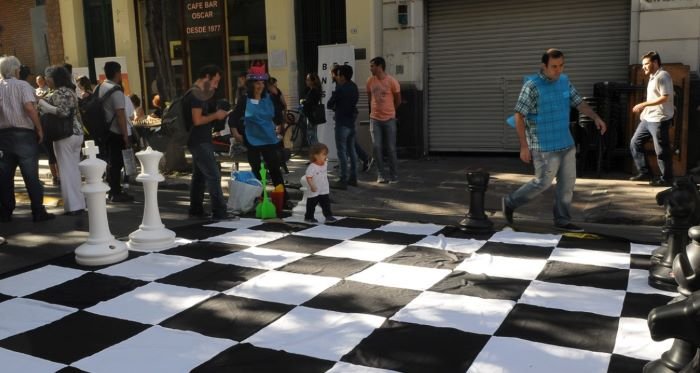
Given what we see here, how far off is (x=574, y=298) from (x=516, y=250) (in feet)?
3.73

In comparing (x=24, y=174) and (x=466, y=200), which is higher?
(x=24, y=174)

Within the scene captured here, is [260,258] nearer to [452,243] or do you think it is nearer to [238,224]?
[238,224]

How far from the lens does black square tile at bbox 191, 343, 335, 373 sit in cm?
306

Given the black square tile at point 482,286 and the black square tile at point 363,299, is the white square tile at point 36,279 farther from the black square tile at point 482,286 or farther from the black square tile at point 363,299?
the black square tile at point 482,286

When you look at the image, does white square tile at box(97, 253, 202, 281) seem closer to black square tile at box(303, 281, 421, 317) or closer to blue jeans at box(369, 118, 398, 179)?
black square tile at box(303, 281, 421, 317)

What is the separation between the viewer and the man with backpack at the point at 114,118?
302 inches

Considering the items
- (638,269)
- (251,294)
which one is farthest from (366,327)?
(638,269)

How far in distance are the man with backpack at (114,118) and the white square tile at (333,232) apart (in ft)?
10.2

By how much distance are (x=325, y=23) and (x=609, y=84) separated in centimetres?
592

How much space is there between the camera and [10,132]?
6.85 meters

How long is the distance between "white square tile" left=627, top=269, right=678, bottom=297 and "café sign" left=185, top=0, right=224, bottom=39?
1187 centimetres

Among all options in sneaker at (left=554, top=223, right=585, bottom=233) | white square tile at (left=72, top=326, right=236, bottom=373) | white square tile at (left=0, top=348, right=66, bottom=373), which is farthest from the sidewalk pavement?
white square tile at (left=72, top=326, right=236, bottom=373)

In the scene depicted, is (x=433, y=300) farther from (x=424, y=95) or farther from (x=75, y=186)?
(x=424, y=95)

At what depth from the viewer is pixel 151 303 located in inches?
158
